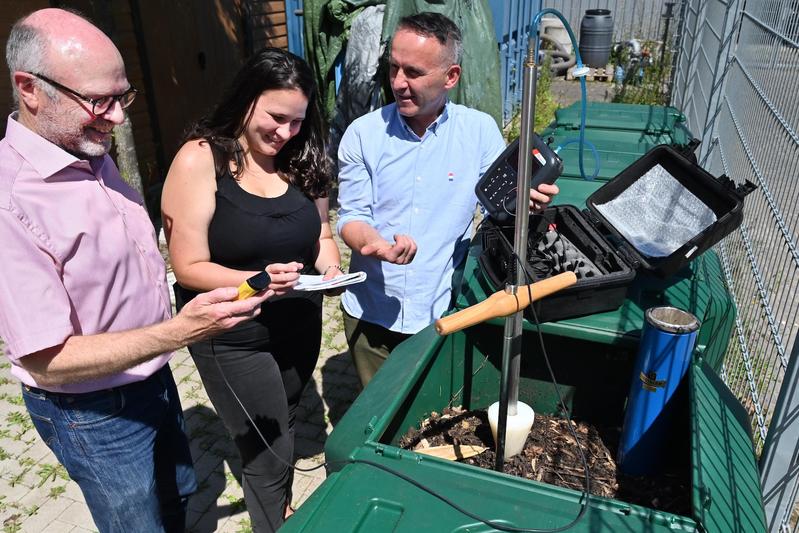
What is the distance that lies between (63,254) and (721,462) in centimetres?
172

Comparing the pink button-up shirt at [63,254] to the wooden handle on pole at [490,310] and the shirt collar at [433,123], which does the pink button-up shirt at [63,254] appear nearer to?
the wooden handle on pole at [490,310]

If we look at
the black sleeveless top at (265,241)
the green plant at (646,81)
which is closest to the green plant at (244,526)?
the black sleeveless top at (265,241)

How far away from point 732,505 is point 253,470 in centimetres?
168

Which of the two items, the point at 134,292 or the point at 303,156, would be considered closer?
the point at 134,292

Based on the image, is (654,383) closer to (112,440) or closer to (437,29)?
(437,29)

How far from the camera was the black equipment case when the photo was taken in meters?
2.03

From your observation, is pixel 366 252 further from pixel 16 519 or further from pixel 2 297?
pixel 16 519

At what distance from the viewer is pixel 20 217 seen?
1.54 meters

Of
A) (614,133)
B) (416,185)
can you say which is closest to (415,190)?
(416,185)

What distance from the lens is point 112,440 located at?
1.89 m

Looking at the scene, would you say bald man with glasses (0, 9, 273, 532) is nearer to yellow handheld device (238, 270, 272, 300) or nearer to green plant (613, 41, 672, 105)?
yellow handheld device (238, 270, 272, 300)

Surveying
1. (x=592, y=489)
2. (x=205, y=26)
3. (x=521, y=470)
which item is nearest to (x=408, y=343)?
(x=521, y=470)

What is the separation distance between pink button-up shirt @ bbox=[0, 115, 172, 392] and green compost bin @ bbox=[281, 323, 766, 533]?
29.3 inches

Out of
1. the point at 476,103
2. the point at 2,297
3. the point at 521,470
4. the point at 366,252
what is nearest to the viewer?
the point at 2,297
